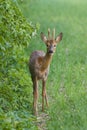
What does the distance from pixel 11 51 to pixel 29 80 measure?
77 centimetres

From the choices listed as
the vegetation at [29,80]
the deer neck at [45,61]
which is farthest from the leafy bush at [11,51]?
the deer neck at [45,61]

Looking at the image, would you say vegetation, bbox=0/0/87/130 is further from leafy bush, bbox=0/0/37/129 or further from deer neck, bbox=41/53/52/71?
deer neck, bbox=41/53/52/71

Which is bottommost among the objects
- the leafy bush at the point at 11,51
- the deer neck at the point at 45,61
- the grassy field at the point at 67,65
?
the grassy field at the point at 67,65

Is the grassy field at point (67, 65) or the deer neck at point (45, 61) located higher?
the deer neck at point (45, 61)

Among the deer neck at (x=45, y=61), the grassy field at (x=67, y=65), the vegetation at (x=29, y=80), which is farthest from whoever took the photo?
the deer neck at (x=45, y=61)

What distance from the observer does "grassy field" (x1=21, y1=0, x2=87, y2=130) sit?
27.8 ft

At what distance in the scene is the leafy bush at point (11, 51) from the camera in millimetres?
6566

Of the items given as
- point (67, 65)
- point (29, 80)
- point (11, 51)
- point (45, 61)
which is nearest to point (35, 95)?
point (45, 61)

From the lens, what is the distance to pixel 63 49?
14.5 metres

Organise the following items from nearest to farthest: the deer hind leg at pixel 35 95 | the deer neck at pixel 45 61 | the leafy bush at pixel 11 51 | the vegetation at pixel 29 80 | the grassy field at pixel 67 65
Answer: the vegetation at pixel 29 80 < the leafy bush at pixel 11 51 < the grassy field at pixel 67 65 < the deer neck at pixel 45 61 < the deer hind leg at pixel 35 95

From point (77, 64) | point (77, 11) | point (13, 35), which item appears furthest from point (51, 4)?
point (13, 35)

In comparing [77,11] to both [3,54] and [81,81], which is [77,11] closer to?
[81,81]

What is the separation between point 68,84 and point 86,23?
905cm

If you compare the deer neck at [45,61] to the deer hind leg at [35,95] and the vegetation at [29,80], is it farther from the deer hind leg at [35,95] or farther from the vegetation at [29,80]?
the vegetation at [29,80]
